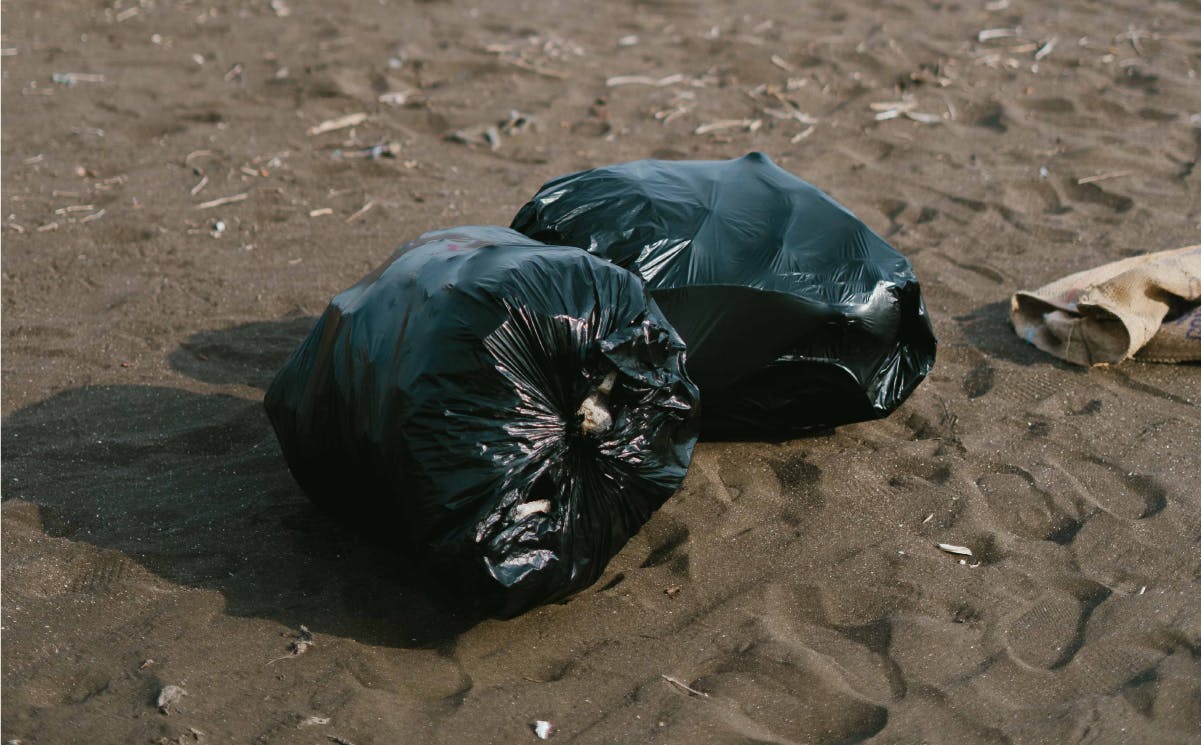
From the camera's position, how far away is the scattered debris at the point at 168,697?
2361 millimetres

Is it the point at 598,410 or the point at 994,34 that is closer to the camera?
the point at 598,410

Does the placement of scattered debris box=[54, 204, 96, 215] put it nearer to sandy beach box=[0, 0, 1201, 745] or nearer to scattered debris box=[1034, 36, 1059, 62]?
sandy beach box=[0, 0, 1201, 745]

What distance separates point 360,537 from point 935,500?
1476 millimetres

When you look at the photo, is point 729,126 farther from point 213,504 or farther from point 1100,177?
point 213,504

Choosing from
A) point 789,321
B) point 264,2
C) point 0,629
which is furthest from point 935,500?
point 264,2

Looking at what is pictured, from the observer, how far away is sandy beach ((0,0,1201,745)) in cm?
242

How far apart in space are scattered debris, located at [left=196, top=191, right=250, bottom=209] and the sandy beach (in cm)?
3

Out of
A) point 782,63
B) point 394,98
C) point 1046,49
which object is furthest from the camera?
point 1046,49

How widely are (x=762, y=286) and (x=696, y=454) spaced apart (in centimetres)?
51

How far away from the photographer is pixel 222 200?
4914 millimetres

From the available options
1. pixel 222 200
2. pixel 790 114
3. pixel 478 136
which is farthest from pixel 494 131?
pixel 790 114

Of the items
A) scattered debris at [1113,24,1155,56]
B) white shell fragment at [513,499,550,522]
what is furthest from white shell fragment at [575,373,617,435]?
scattered debris at [1113,24,1155,56]

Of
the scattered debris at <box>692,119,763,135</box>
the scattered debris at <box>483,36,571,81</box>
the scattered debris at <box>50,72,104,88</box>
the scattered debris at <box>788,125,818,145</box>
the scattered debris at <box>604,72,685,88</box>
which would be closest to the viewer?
the scattered debris at <box>788,125,818,145</box>

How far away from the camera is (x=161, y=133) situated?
554 cm
